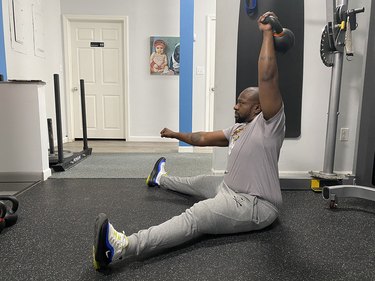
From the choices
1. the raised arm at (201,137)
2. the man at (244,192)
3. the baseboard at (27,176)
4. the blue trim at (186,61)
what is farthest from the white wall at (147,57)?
the man at (244,192)

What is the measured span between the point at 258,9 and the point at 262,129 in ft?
4.99

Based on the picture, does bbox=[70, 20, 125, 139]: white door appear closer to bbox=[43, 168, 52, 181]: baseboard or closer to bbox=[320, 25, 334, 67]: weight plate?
bbox=[43, 168, 52, 181]: baseboard

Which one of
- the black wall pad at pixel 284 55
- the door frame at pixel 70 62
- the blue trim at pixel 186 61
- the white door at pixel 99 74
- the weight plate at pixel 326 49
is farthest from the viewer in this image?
the white door at pixel 99 74

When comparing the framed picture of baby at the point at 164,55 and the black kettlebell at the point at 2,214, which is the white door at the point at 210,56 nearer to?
the framed picture of baby at the point at 164,55

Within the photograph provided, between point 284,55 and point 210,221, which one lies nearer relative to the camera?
point 210,221

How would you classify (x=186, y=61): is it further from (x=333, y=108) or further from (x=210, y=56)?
(x=333, y=108)

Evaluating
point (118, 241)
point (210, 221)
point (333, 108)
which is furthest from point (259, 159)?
point (333, 108)

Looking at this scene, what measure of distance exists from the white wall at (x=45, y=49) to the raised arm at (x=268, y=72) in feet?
9.68

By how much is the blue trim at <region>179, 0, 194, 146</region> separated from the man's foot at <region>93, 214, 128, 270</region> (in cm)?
322

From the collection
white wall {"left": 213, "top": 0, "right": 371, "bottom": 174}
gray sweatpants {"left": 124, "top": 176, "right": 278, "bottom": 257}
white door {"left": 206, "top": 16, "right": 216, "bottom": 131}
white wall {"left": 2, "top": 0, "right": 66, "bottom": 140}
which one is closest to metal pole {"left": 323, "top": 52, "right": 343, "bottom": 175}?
white wall {"left": 213, "top": 0, "right": 371, "bottom": 174}

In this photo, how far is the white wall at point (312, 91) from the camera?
2.65 meters

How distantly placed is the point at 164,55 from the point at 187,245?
434 cm

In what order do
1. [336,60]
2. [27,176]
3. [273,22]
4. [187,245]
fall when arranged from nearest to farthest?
[273,22], [187,245], [336,60], [27,176]

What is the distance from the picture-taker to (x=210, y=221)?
1446 mm
